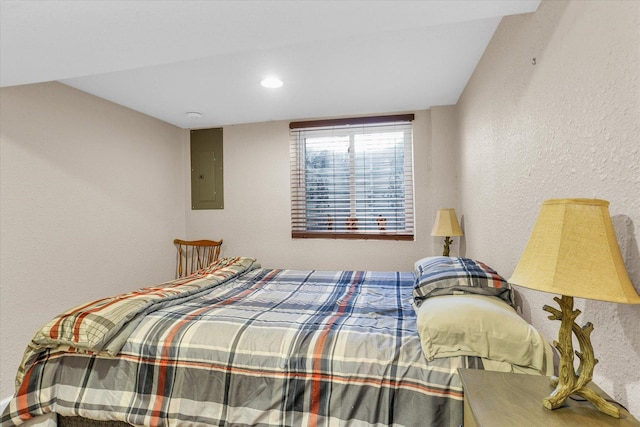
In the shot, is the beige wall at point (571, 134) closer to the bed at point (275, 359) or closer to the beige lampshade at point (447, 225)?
the bed at point (275, 359)

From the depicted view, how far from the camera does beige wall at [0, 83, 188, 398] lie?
7.25ft

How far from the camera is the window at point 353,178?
3.43m

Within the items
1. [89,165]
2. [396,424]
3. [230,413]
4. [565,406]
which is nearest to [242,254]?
[89,165]

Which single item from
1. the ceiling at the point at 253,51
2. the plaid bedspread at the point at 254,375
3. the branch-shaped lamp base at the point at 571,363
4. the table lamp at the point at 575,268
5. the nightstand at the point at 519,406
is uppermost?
the ceiling at the point at 253,51

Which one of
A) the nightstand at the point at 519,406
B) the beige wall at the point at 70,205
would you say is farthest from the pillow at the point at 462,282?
the beige wall at the point at 70,205

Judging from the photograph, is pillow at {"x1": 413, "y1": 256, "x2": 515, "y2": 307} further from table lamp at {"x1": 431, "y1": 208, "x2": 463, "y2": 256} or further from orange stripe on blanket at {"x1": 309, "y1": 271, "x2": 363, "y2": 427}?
table lamp at {"x1": 431, "y1": 208, "x2": 463, "y2": 256}

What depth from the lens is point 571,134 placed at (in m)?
1.17

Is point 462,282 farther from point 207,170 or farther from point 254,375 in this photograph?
point 207,170

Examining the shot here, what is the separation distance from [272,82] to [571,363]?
254 centimetres

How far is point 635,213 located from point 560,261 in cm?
30

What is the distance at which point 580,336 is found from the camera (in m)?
0.89

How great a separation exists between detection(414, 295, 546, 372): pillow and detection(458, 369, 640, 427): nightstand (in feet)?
0.63

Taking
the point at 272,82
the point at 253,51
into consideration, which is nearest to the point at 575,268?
the point at 253,51

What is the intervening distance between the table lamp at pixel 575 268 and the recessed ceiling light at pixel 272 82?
7.28 ft
